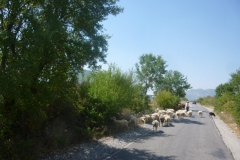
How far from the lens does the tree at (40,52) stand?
8.99 m

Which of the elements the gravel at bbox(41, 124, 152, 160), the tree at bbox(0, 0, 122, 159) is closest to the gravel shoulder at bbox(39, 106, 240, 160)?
the gravel at bbox(41, 124, 152, 160)

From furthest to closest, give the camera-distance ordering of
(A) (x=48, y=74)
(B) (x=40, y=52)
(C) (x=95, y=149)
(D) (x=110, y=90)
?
1. (D) (x=110, y=90)
2. (C) (x=95, y=149)
3. (A) (x=48, y=74)
4. (B) (x=40, y=52)

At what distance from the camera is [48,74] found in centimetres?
1077

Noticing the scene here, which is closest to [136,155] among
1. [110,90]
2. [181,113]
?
[110,90]

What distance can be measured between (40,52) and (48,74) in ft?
5.20

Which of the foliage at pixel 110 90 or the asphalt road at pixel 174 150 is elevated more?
the foliage at pixel 110 90

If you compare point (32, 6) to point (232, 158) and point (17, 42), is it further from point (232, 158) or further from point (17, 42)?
point (232, 158)

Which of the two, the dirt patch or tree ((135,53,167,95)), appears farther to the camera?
tree ((135,53,167,95))

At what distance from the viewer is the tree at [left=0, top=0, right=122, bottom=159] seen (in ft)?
29.5

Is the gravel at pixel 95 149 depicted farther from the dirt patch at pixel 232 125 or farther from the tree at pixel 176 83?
Answer: the tree at pixel 176 83

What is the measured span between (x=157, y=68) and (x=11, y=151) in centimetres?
4251

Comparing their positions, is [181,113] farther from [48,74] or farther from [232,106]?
[48,74]

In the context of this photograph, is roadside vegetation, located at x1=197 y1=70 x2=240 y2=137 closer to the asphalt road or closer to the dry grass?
the dry grass

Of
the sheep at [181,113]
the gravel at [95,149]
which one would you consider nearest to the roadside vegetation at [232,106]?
the sheep at [181,113]
